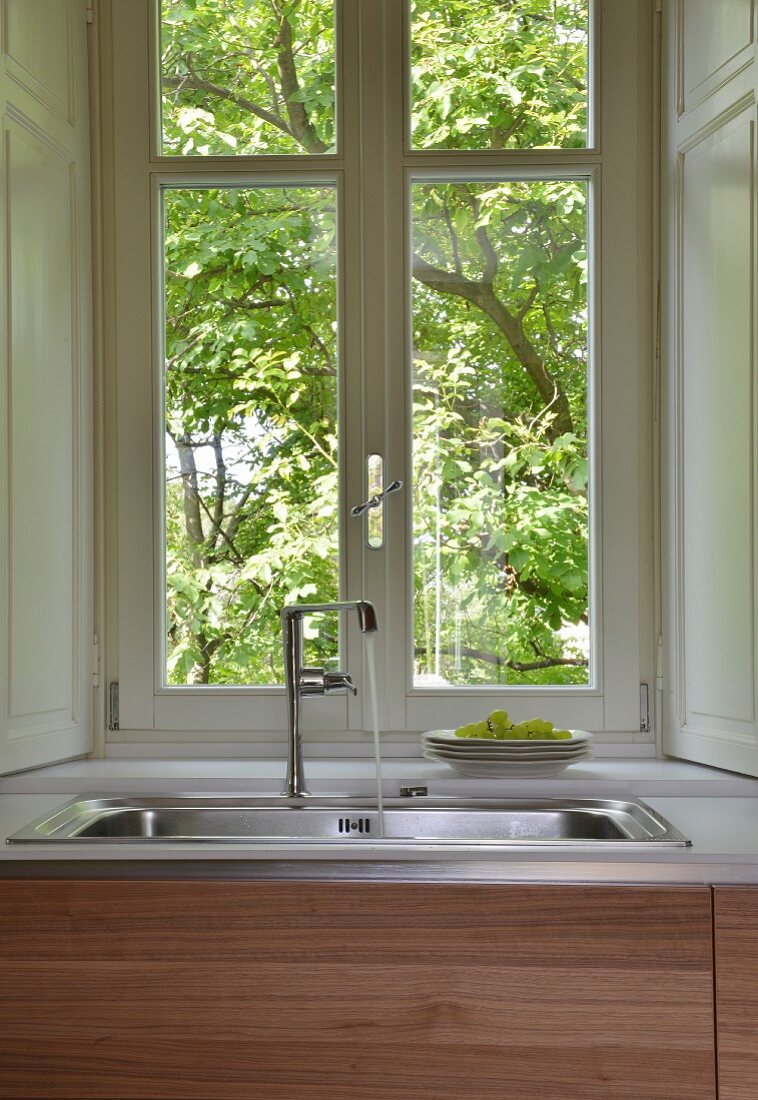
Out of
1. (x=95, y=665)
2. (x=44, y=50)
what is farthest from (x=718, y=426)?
(x=44, y=50)

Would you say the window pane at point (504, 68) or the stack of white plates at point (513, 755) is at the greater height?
the window pane at point (504, 68)

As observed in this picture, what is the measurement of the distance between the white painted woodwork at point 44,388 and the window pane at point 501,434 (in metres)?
0.66

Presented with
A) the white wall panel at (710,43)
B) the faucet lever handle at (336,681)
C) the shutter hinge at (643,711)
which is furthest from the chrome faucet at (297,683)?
the white wall panel at (710,43)

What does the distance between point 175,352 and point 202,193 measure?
328 mm

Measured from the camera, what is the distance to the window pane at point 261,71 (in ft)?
7.34

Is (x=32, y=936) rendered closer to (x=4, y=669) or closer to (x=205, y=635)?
(x=4, y=669)

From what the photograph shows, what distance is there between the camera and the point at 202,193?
226cm

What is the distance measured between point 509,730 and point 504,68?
1302 mm

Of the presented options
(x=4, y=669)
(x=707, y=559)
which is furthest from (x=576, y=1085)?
(x=4, y=669)

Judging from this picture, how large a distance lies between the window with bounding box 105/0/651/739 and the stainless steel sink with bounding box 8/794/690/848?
325 mm

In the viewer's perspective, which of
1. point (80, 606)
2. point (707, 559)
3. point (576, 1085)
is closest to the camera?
point (576, 1085)

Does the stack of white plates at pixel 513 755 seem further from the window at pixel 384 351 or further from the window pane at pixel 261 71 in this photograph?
the window pane at pixel 261 71

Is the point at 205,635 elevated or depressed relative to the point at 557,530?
depressed

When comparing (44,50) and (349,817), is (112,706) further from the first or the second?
(44,50)
